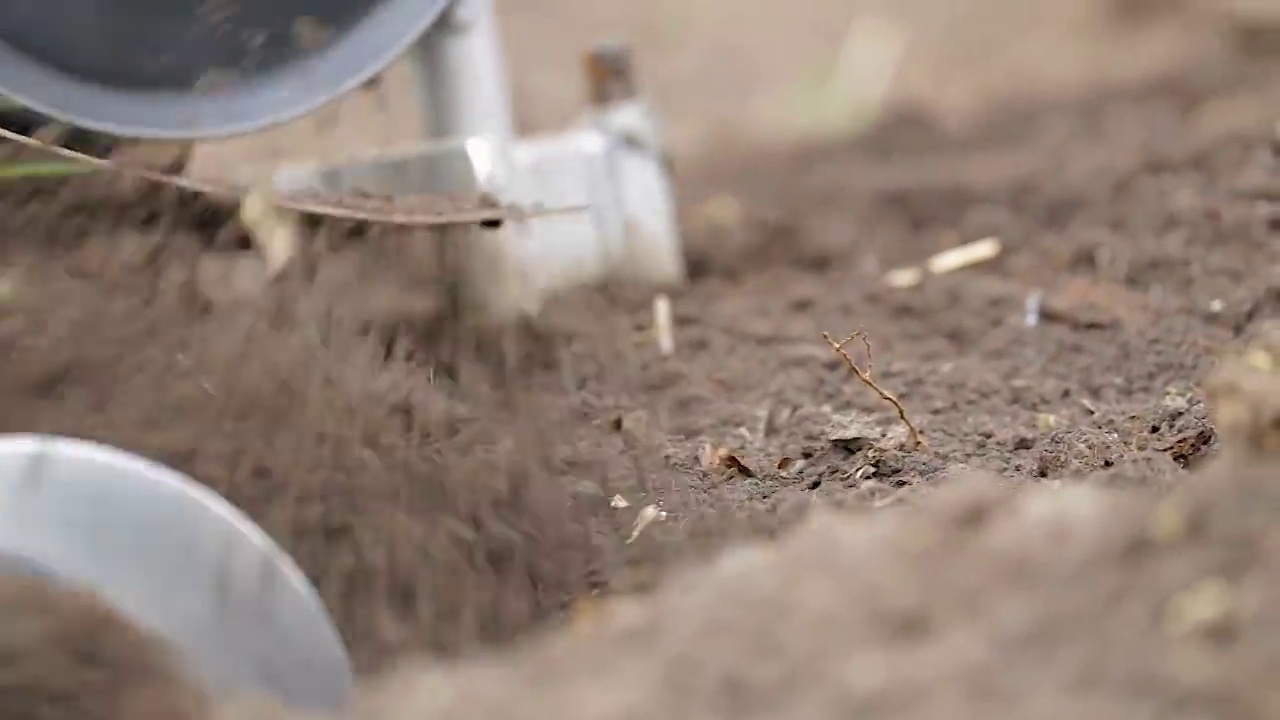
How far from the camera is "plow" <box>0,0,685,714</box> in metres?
0.66

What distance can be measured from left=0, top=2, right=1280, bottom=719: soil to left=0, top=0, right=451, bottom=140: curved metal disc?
0.08m

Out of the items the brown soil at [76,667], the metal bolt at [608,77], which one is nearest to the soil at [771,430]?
the brown soil at [76,667]

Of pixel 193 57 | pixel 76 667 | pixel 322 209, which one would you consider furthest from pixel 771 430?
pixel 76 667

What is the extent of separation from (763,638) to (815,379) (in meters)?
0.88

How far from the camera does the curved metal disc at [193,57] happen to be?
108cm

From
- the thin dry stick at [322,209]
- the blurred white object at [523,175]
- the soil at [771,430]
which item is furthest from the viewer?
the blurred white object at [523,175]

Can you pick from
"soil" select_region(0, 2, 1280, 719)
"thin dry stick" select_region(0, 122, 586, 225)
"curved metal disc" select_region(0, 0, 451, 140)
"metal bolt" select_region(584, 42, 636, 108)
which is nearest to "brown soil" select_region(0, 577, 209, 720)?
"soil" select_region(0, 2, 1280, 719)

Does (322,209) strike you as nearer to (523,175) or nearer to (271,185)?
(271,185)

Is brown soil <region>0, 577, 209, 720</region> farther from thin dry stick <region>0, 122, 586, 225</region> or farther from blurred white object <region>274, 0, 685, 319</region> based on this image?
blurred white object <region>274, 0, 685, 319</region>

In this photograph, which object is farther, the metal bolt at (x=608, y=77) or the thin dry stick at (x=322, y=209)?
the metal bolt at (x=608, y=77)

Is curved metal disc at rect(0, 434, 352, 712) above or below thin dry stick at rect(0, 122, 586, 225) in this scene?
below

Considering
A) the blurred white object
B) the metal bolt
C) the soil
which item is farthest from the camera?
the metal bolt

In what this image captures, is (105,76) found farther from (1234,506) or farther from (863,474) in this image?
(1234,506)

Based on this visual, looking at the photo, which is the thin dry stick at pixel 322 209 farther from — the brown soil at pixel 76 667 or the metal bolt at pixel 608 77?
the metal bolt at pixel 608 77
